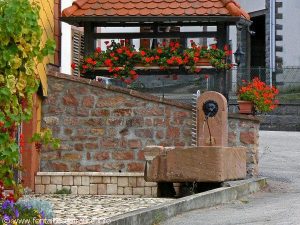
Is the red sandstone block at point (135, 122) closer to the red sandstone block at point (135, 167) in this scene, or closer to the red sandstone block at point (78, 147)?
the red sandstone block at point (135, 167)

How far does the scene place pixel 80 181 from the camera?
16.1 meters

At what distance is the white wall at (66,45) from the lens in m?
17.6

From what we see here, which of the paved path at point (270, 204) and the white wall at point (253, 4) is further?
the white wall at point (253, 4)

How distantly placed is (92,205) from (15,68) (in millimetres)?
4258

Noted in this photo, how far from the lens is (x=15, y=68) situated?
8.88 meters

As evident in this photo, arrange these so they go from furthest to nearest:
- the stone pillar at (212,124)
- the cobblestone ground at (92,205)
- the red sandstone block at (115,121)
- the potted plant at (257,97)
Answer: the potted plant at (257,97) → the red sandstone block at (115,121) → the stone pillar at (212,124) → the cobblestone ground at (92,205)

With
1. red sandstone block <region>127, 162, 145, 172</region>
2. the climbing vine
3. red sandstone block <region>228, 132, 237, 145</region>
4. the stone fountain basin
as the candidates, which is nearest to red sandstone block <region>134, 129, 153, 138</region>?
red sandstone block <region>127, 162, 145, 172</region>

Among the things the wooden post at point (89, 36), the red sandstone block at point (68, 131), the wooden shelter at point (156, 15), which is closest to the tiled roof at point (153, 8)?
the wooden shelter at point (156, 15)

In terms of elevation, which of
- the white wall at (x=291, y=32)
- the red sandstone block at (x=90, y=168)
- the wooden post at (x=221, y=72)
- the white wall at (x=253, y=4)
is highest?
the white wall at (x=253, y=4)

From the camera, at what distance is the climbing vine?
8766 mm

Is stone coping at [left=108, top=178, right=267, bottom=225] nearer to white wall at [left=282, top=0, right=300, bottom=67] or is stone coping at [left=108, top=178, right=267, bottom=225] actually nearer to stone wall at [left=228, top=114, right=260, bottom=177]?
stone wall at [left=228, top=114, right=260, bottom=177]

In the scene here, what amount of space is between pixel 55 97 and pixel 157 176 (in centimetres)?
268

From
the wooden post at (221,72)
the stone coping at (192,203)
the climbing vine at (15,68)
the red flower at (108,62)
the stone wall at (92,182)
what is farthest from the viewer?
the wooden post at (221,72)

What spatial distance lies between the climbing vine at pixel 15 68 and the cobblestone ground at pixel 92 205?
1933 millimetres
